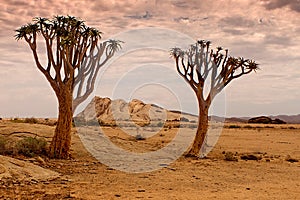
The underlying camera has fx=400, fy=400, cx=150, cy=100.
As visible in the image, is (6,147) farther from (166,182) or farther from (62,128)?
(166,182)

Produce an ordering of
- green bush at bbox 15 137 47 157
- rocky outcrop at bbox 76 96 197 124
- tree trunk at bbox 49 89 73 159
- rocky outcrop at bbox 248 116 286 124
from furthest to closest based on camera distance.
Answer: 1. rocky outcrop at bbox 248 116 286 124
2. rocky outcrop at bbox 76 96 197 124
3. tree trunk at bbox 49 89 73 159
4. green bush at bbox 15 137 47 157

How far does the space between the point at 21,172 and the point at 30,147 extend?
16.0 ft

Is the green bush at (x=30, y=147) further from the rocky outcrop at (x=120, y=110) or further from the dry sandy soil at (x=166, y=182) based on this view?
the rocky outcrop at (x=120, y=110)

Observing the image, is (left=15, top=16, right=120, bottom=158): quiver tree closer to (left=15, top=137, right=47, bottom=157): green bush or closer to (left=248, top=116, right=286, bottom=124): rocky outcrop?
(left=15, top=137, right=47, bottom=157): green bush

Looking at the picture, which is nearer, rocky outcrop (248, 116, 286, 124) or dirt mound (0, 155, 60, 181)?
dirt mound (0, 155, 60, 181)

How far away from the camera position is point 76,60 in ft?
52.5

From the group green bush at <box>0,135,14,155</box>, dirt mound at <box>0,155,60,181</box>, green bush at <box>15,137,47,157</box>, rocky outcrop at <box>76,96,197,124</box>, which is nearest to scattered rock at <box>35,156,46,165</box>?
green bush at <box>15,137,47,157</box>

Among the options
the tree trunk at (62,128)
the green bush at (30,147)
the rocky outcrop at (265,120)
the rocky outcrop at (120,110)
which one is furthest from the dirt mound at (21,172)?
the rocky outcrop at (265,120)

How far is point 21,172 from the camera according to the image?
10680 mm

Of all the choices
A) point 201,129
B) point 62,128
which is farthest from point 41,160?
point 201,129

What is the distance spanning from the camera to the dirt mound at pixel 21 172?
406 inches

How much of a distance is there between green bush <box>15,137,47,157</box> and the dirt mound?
3.52 metres

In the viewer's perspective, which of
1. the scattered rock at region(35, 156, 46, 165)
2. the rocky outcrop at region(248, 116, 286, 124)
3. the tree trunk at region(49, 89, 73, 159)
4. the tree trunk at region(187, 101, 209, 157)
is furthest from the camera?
the rocky outcrop at region(248, 116, 286, 124)

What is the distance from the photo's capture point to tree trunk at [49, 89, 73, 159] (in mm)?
15383
